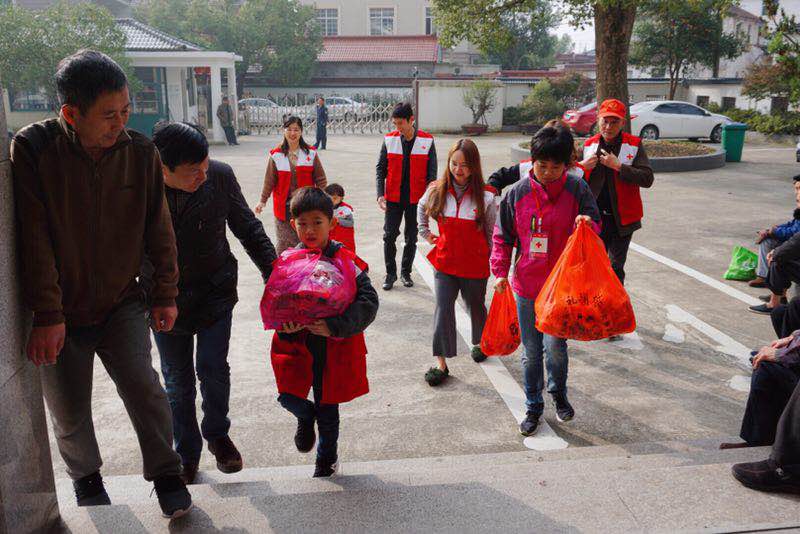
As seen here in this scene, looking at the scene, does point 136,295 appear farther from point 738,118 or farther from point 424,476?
point 738,118

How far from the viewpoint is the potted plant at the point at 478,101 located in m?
27.7

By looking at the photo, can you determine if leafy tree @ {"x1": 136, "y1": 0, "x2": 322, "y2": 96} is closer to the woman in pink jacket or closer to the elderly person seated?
the elderly person seated

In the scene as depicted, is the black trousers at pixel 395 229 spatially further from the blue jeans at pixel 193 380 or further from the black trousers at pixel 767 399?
the black trousers at pixel 767 399

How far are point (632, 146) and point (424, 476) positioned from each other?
3.41 metres

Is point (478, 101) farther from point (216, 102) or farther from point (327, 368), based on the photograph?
point (327, 368)

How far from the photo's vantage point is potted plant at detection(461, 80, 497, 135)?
27.7 metres

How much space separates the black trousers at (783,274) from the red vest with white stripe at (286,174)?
13.1 ft

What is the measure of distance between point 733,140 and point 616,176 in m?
13.7

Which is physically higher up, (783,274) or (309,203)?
(309,203)

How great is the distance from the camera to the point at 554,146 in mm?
3973

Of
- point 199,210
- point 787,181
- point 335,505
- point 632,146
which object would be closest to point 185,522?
point 335,505

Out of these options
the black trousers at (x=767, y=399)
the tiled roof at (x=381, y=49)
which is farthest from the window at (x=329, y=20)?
the black trousers at (x=767, y=399)

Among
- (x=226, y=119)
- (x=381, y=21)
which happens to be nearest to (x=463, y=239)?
(x=226, y=119)

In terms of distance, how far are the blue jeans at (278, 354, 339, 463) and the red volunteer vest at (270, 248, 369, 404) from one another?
0.03 m
